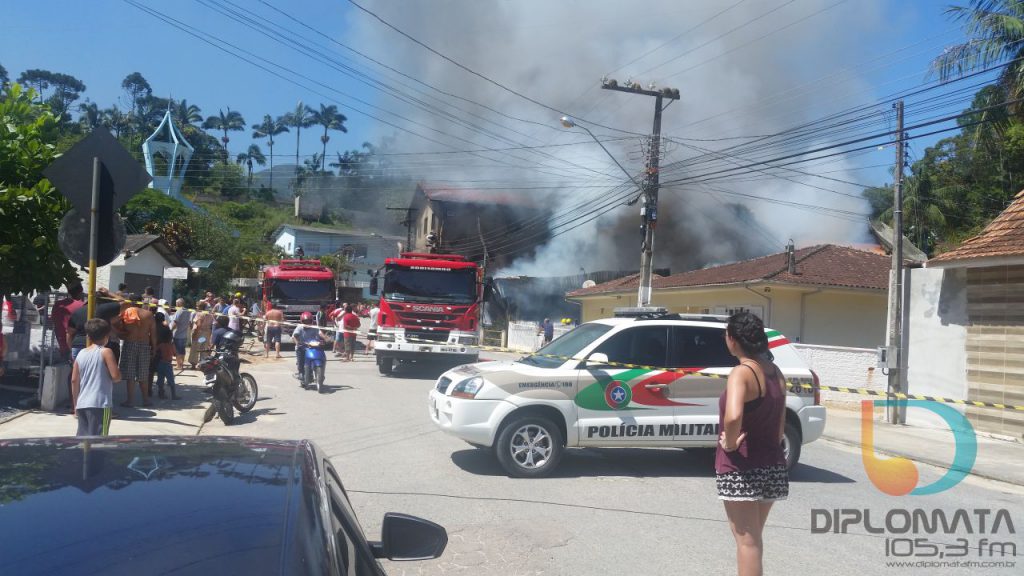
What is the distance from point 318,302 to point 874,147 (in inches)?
700

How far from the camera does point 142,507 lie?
2.15m

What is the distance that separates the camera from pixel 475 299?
18734 mm

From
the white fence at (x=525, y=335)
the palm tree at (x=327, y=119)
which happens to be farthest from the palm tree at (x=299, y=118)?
the white fence at (x=525, y=335)

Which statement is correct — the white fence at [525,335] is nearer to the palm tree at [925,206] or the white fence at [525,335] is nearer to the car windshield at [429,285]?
the car windshield at [429,285]

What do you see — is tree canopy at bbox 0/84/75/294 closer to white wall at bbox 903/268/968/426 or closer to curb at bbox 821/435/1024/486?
curb at bbox 821/435/1024/486

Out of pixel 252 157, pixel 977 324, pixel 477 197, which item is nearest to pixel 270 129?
pixel 252 157

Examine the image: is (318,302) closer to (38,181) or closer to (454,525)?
(38,181)

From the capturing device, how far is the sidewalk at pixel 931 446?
34.3ft

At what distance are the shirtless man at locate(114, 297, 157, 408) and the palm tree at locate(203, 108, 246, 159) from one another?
83.6m

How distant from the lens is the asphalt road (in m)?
5.76

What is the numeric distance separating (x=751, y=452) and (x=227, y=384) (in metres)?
8.52

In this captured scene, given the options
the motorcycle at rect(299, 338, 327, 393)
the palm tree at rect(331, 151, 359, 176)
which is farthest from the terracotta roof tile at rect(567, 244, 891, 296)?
the palm tree at rect(331, 151, 359, 176)

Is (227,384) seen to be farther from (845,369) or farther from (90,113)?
(90,113)

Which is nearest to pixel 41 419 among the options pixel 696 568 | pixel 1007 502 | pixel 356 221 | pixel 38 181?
pixel 38 181
